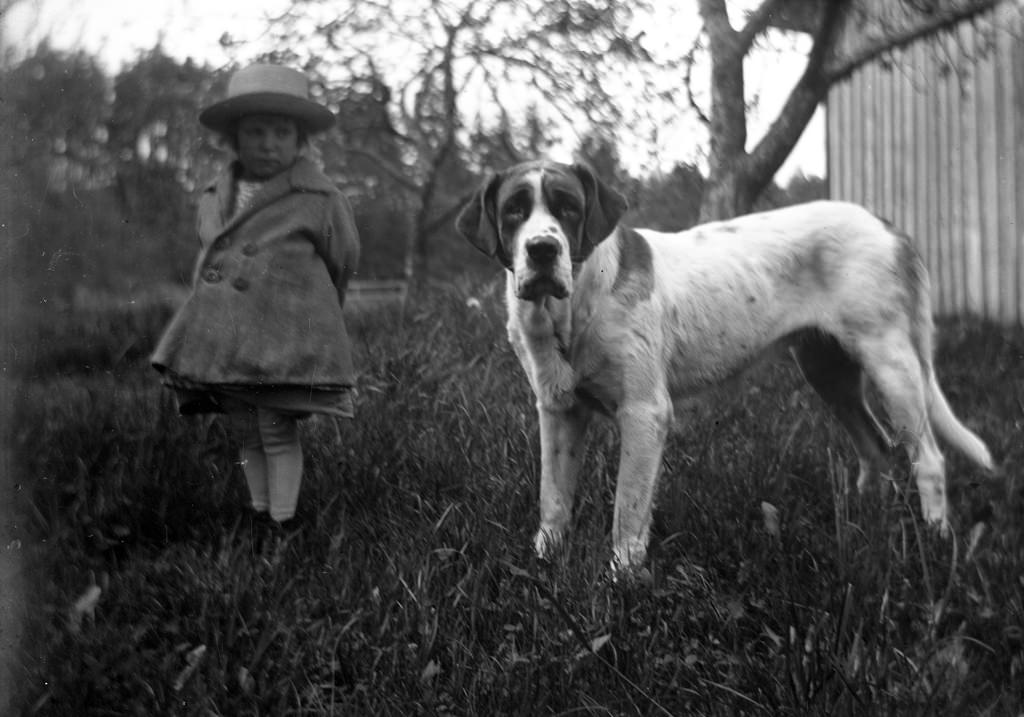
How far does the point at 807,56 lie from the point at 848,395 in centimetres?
252

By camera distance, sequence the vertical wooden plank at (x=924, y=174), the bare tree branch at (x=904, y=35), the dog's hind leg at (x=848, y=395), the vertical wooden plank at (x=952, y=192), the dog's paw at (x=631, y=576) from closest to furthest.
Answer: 1. the dog's paw at (x=631, y=576)
2. the dog's hind leg at (x=848, y=395)
3. the bare tree branch at (x=904, y=35)
4. the vertical wooden plank at (x=952, y=192)
5. the vertical wooden plank at (x=924, y=174)

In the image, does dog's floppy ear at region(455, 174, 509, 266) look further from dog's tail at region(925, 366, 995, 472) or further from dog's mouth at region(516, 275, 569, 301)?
dog's tail at region(925, 366, 995, 472)

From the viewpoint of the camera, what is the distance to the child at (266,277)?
11.7 feet

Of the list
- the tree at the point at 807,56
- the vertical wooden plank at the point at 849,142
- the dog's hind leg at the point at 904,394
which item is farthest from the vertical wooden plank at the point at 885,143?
the dog's hind leg at the point at 904,394

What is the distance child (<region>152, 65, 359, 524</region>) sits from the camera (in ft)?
11.7

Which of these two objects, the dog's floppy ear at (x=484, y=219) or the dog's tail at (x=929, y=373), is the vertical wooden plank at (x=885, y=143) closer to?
the dog's tail at (x=929, y=373)

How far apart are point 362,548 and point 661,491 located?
1250mm

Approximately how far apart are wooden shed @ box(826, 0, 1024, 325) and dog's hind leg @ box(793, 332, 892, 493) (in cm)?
276

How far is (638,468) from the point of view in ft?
11.8

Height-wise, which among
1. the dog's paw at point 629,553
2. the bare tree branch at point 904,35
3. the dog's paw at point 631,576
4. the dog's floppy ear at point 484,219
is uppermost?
the bare tree branch at point 904,35

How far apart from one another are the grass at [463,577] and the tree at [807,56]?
2326 millimetres

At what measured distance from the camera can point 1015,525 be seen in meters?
3.59

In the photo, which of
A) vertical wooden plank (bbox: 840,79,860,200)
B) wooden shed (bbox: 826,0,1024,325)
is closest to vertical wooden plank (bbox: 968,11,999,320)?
wooden shed (bbox: 826,0,1024,325)

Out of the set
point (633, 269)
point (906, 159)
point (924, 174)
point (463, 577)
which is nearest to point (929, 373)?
point (633, 269)
